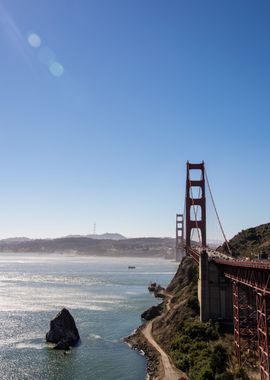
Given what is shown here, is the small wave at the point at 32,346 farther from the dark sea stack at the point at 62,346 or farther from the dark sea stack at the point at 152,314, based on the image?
the dark sea stack at the point at 152,314

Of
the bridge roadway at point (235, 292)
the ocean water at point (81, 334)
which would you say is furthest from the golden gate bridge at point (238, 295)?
the ocean water at point (81, 334)

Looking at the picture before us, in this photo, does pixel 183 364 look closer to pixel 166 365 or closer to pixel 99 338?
pixel 166 365

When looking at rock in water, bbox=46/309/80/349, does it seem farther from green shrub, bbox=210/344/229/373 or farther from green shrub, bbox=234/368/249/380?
green shrub, bbox=234/368/249/380

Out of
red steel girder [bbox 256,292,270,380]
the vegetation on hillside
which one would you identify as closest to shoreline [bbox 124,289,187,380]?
the vegetation on hillside

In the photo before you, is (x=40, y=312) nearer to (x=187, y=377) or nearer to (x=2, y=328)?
(x=2, y=328)

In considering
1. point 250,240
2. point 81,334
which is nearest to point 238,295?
point 81,334

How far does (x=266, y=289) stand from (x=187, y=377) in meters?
15.4

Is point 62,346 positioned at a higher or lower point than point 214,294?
lower

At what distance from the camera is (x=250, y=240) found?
261ft

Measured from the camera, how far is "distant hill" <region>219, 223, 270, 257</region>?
7288cm

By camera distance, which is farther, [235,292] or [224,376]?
[235,292]

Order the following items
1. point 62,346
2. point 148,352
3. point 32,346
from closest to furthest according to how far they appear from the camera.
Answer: point 148,352 < point 62,346 < point 32,346

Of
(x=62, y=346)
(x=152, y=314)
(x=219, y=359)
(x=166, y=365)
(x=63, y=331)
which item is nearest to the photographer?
(x=219, y=359)

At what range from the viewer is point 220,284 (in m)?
50.7
